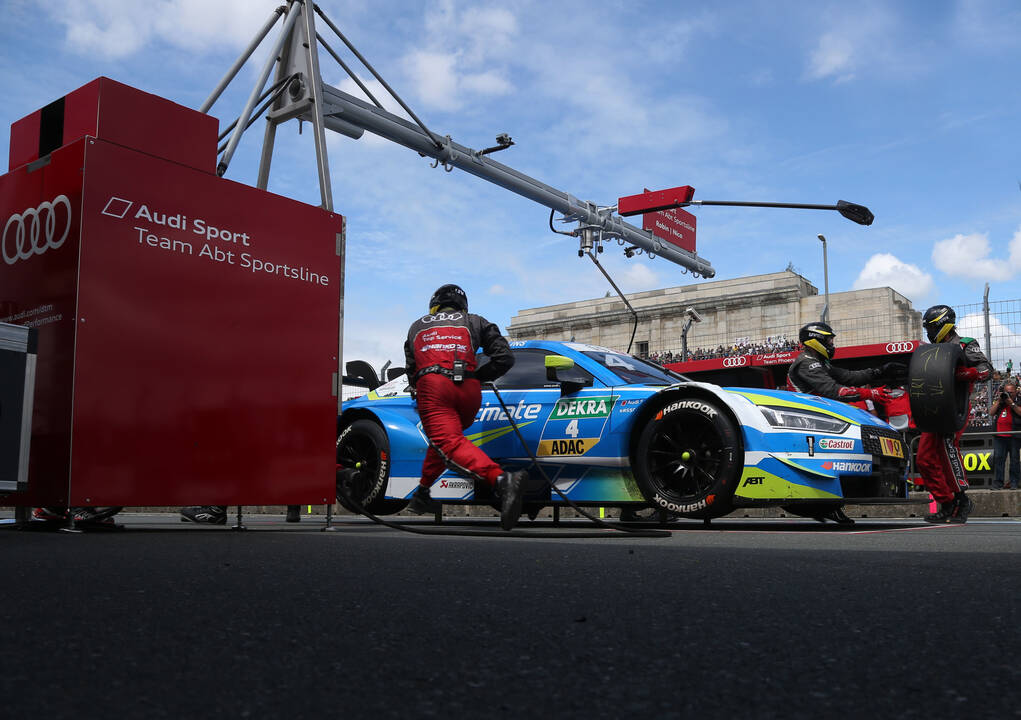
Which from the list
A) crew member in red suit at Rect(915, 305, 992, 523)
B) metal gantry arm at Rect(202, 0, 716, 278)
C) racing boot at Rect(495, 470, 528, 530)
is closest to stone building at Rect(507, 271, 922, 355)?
metal gantry arm at Rect(202, 0, 716, 278)

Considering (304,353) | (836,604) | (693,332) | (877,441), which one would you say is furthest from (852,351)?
(693,332)

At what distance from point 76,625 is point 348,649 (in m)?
0.63

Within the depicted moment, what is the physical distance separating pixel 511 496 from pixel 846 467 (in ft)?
7.31

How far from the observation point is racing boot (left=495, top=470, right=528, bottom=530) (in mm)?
5414

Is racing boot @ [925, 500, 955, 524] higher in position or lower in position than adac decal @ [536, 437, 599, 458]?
lower

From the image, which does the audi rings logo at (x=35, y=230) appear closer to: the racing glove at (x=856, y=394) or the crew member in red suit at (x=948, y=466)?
the racing glove at (x=856, y=394)

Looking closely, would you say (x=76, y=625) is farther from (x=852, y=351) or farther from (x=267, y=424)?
(x=852, y=351)

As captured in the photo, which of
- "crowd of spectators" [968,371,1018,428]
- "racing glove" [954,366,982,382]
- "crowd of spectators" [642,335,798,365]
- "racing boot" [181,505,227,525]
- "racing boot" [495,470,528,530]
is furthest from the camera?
"crowd of spectators" [642,335,798,365]

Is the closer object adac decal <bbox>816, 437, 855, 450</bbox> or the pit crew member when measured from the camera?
adac decal <bbox>816, 437, 855, 450</bbox>

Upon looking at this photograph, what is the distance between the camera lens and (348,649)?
174cm

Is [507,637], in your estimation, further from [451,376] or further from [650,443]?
[650,443]

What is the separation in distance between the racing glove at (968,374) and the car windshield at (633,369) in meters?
2.13

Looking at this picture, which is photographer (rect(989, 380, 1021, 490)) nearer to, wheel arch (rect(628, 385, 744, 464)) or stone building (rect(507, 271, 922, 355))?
wheel arch (rect(628, 385, 744, 464))

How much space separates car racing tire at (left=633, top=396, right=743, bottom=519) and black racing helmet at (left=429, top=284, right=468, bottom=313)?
151 centimetres
